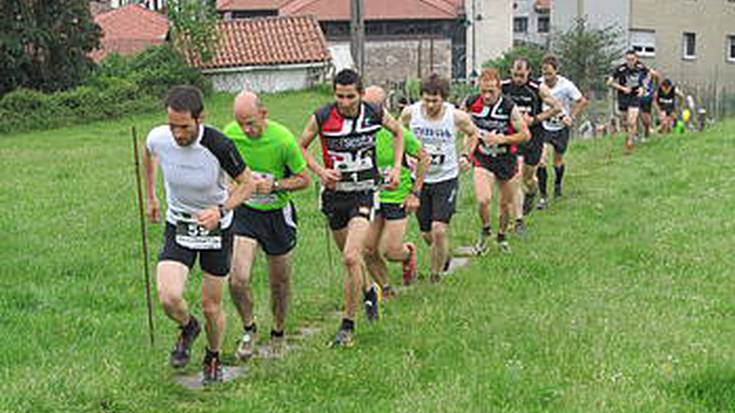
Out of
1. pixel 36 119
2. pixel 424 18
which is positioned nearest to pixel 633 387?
pixel 36 119

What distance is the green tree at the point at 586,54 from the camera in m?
54.2

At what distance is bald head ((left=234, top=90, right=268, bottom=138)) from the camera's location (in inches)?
323

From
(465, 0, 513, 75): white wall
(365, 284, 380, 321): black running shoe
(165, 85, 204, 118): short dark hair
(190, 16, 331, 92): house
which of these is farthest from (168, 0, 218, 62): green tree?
(165, 85, 204, 118): short dark hair

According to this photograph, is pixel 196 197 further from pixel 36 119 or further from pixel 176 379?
pixel 36 119

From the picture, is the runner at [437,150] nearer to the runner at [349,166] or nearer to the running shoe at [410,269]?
the running shoe at [410,269]

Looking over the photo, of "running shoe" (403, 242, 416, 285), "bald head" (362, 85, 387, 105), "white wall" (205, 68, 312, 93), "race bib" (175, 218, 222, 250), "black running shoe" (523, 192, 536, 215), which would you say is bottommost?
"white wall" (205, 68, 312, 93)

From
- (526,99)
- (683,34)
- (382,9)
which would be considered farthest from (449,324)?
(382,9)

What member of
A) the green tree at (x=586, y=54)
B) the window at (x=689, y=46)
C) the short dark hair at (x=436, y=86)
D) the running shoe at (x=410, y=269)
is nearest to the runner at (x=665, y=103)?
the running shoe at (x=410, y=269)

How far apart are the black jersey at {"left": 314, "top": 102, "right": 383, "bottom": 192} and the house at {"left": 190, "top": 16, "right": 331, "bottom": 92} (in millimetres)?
40562

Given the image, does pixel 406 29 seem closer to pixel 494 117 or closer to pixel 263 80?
pixel 263 80

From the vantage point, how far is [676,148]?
2436 cm

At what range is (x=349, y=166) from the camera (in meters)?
8.92

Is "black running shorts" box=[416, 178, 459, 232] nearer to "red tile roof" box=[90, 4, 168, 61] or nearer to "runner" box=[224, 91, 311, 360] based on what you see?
"runner" box=[224, 91, 311, 360]

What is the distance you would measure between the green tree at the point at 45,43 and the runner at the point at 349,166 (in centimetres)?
3179
